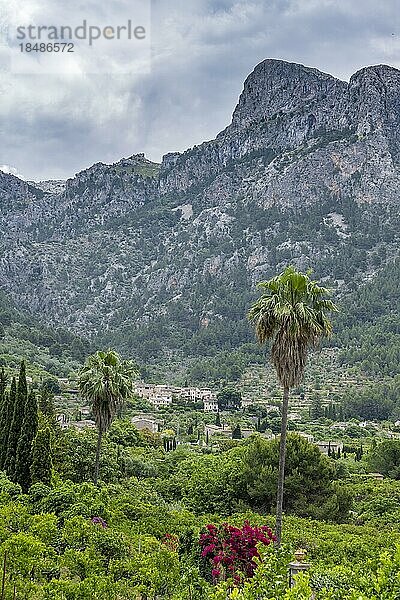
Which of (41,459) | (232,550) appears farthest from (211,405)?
(232,550)

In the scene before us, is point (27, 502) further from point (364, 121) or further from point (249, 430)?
point (364, 121)

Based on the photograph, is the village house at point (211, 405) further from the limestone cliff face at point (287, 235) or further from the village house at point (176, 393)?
the limestone cliff face at point (287, 235)

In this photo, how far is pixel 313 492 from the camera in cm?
2588

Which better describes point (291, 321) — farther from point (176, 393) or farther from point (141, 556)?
point (176, 393)

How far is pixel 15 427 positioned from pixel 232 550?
A: 42.6ft

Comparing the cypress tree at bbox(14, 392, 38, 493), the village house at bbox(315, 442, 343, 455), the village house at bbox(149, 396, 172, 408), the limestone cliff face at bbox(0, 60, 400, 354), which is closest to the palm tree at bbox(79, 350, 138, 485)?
the cypress tree at bbox(14, 392, 38, 493)

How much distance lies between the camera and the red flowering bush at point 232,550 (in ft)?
43.1

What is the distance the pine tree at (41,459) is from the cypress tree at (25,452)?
483 millimetres

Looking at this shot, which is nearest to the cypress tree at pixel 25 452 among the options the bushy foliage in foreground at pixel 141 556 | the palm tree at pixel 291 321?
the bushy foliage in foreground at pixel 141 556

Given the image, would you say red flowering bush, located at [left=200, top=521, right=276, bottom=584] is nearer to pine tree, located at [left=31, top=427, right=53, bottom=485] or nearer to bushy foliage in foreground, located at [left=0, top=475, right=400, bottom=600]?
bushy foliage in foreground, located at [left=0, top=475, right=400, bottom=600]

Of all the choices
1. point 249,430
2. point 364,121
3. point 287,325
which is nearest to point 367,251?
point 364,121

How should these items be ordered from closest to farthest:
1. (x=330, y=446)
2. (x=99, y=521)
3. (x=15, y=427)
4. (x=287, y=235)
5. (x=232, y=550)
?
(x=232, y=550) → (x=99, y=521) → (x=15, y=427) → (x=330, y=446) → (x=287, y=235)

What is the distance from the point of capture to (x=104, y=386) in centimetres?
2220

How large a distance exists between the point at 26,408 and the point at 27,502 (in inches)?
266
